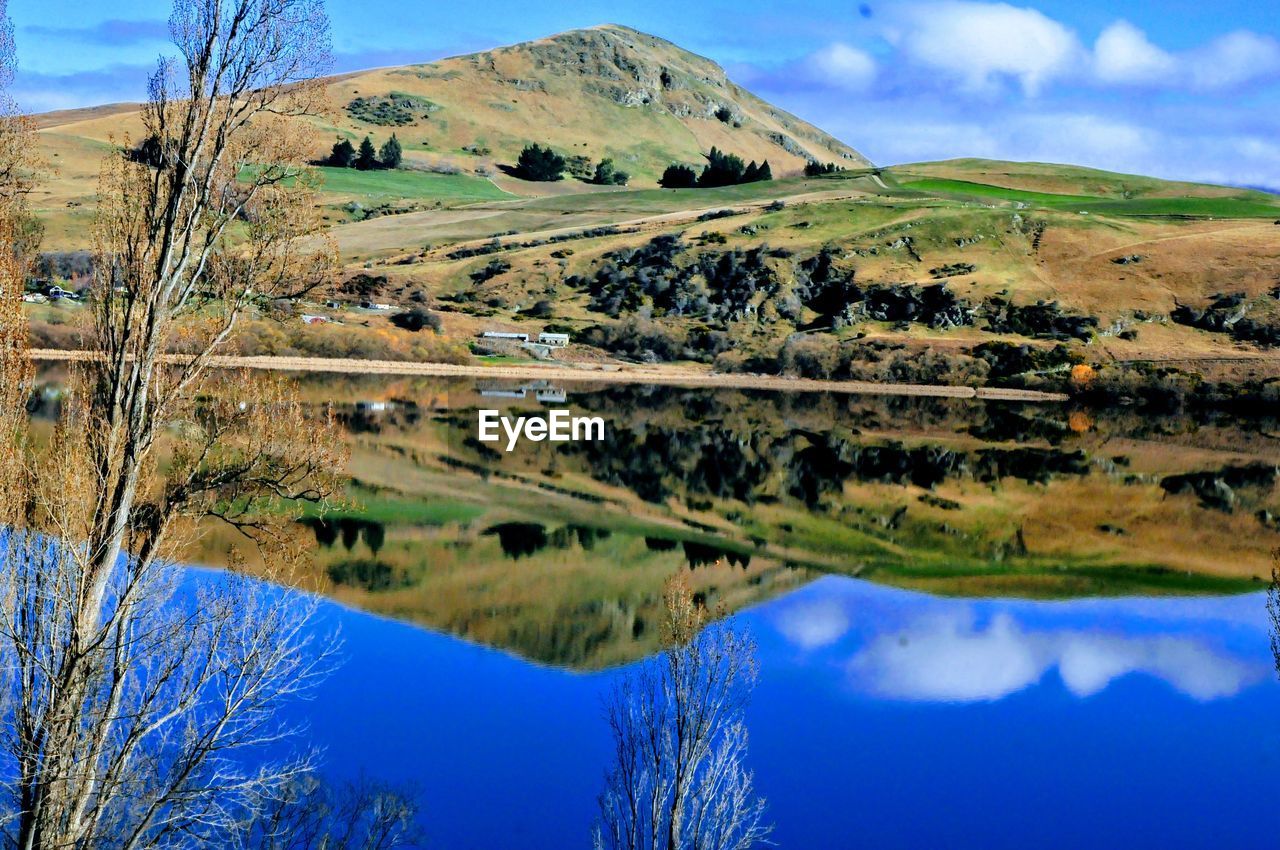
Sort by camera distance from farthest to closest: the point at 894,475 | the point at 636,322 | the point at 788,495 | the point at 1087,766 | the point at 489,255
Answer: the point at 489,255, the point at 636,322, the point at 894,475, the point at 788,495, the point at 1087,766

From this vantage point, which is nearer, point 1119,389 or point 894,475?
point 894,475

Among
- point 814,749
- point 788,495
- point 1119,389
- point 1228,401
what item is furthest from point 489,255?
point 814,749

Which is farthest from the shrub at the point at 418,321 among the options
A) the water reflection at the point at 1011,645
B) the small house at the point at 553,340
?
the water reflection at the point at 1011,645

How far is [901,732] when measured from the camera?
31875 mm

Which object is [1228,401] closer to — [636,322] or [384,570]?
[636,322]

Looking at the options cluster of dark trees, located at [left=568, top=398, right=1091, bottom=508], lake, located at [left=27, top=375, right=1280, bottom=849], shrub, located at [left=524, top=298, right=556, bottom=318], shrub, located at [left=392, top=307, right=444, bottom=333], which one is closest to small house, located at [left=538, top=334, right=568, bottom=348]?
shrub, located at [left=392, top=307, right=444, bottom=333]

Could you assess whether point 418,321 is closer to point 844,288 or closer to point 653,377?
point 653,377

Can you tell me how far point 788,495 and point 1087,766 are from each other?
1486 inches

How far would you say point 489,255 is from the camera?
17038cm

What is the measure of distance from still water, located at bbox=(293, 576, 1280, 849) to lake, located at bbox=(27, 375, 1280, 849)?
0.32 ft

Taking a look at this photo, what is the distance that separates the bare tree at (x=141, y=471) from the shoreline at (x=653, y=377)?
9332 centimetres

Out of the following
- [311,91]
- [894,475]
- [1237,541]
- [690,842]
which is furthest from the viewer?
[894,475]

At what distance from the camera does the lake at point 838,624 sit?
27641 mm

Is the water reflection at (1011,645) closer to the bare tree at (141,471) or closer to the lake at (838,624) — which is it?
the lake at (838,624)
